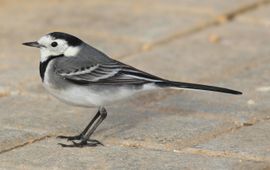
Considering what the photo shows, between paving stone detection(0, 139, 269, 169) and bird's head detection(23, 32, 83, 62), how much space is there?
2.53 feet

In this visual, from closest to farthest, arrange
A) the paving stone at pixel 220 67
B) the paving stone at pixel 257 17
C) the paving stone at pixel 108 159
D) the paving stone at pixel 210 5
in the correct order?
the paving stone at pixel 108 159, the paving stone at pixel 220 67, the paving stone at pixel 257 17, the paving stone at pixel 210 5

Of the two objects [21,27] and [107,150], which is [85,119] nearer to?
[107,150]

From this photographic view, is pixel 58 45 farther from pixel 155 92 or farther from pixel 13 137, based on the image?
pixel 155 92

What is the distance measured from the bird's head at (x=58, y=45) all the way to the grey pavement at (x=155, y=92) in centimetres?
63

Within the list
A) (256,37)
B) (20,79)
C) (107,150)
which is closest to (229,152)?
(107,150)

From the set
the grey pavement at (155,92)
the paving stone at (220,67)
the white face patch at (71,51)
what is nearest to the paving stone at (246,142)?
the grey pavement at (155,92)

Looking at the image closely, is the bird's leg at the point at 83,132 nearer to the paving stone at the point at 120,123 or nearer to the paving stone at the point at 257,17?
the paving stone at the point at 120,123

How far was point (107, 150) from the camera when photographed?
22.1ft

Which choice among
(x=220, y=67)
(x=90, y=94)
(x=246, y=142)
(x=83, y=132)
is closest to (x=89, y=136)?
(x=83, y=132)

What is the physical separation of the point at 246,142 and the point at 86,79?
4.29 feet

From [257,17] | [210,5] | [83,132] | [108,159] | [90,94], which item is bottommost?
[108,159]

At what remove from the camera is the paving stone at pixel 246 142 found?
659 centimetres

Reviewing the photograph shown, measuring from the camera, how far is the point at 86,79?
698cm

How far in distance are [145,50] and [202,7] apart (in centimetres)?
181
